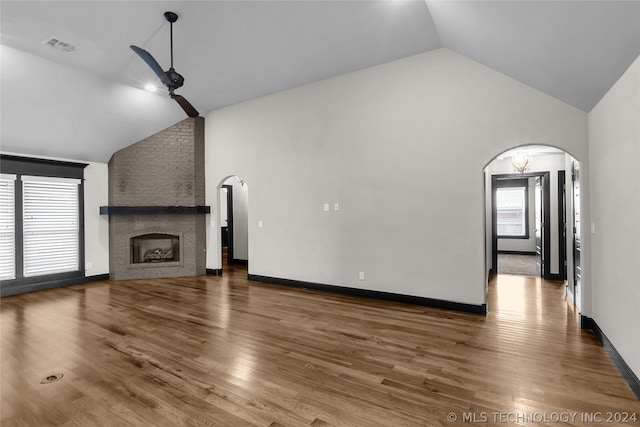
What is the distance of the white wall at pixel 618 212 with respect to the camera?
2.35 meters

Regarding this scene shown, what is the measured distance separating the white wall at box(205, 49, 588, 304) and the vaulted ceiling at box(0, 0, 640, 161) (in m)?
0.27

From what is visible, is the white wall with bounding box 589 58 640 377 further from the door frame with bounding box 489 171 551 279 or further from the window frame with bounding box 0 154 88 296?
the window frame with bounding box 0 154 88 296

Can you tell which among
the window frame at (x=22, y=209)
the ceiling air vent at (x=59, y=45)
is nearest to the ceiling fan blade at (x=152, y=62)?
the ceiling air vent at (x=59, y=45)

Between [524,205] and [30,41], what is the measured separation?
1225 cm

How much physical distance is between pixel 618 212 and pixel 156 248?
757 cm

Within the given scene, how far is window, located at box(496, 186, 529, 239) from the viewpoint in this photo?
403 inches

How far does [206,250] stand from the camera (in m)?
6.99

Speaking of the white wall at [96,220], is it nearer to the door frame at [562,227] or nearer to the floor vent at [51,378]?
the floor vent at [51,378]

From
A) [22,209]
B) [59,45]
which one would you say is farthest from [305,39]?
[22,209]

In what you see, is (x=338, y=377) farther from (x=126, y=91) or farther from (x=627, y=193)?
(x=126, y=91)

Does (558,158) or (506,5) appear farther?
(558,158)

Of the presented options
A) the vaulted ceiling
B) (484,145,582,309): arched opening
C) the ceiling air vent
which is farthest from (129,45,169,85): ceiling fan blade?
(484,145,582,309): arched opening

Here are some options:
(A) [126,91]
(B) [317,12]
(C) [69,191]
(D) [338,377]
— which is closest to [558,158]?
(B) [317,12]

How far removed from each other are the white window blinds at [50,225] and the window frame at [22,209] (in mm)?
56
